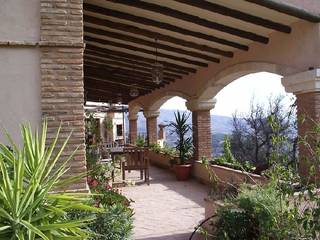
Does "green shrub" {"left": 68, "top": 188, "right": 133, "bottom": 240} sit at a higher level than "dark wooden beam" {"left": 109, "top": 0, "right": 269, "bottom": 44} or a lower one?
lower

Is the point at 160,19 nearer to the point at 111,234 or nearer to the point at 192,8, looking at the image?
the point at 192,8

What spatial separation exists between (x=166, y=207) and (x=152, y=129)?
9185 mm

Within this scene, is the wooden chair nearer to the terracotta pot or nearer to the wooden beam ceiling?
the terracotta pot

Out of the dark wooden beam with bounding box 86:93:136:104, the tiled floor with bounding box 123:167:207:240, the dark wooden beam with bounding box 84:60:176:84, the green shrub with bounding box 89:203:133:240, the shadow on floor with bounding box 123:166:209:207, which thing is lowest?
the tiled floor with bounding box 123:167:207:240

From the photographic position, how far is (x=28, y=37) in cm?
434

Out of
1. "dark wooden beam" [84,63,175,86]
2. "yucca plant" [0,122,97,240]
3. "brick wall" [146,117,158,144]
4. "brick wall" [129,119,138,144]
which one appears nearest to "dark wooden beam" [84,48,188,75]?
"dark wooden beam" [84,63,175,86]

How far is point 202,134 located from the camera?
1091 centimetres

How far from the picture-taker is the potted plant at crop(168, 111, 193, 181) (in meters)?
11.1

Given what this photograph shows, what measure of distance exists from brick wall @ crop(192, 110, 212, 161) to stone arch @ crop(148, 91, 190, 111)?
0.86 meters

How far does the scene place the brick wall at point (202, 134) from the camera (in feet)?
A: 35.7

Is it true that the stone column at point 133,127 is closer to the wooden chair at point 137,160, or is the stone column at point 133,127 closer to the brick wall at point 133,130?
the brick wall at point 133,130

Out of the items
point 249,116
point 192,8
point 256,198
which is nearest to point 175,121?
point 192,8

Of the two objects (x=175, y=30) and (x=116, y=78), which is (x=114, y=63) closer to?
(x=116, y=78)

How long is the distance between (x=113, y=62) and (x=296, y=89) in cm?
638
